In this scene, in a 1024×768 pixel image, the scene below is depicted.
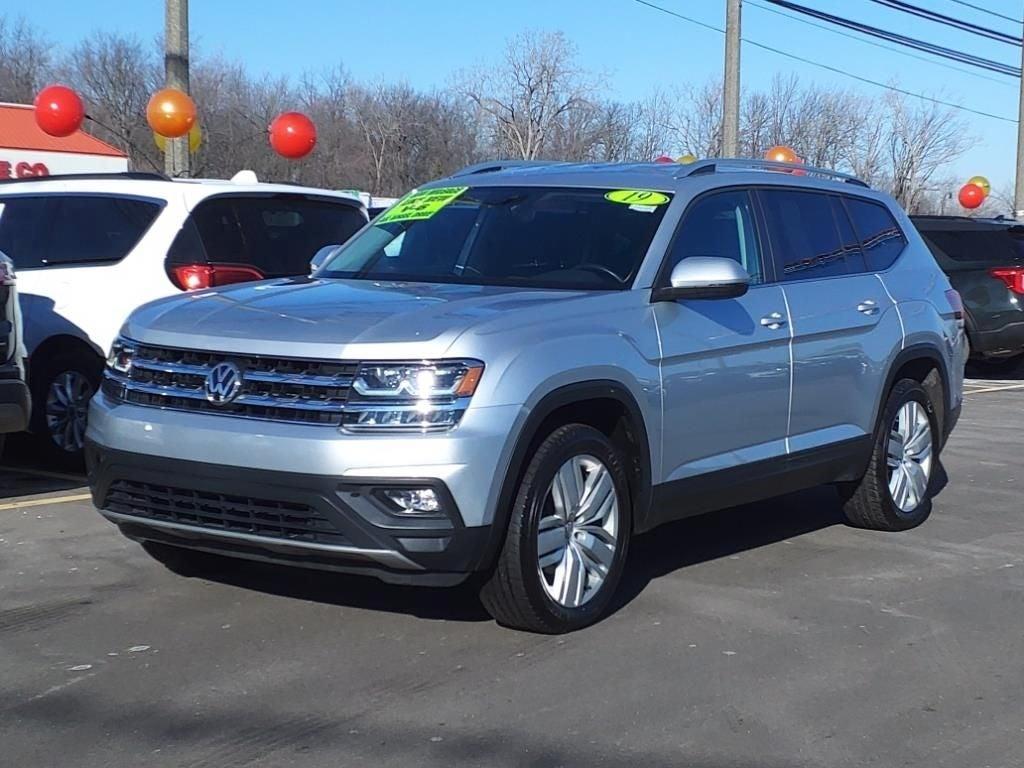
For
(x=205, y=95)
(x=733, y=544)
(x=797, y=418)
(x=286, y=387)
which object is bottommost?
(x=733, y=544)

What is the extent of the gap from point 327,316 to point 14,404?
102 inches

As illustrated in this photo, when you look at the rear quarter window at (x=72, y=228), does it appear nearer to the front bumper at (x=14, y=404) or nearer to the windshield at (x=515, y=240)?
the front bumper at (x=14, y=404)

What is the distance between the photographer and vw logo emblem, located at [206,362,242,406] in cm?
491

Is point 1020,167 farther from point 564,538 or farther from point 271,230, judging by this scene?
point 564,538

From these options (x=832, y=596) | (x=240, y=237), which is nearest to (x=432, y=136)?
(x=240, y=237)

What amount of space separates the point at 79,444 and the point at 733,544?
4.06 m

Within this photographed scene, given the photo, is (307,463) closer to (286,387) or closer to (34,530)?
(286,387)

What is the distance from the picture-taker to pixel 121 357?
5406 mm

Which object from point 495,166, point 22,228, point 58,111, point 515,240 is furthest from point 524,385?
point 58,111

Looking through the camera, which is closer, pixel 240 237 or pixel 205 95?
pixel 240 237

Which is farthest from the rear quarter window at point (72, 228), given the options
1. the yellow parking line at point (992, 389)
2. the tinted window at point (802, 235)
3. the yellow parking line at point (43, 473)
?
the yellow parking line at point (992, 389)

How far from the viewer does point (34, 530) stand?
692 cm

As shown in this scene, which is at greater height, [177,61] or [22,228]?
[177,61]

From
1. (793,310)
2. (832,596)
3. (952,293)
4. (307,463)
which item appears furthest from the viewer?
(952,293)
